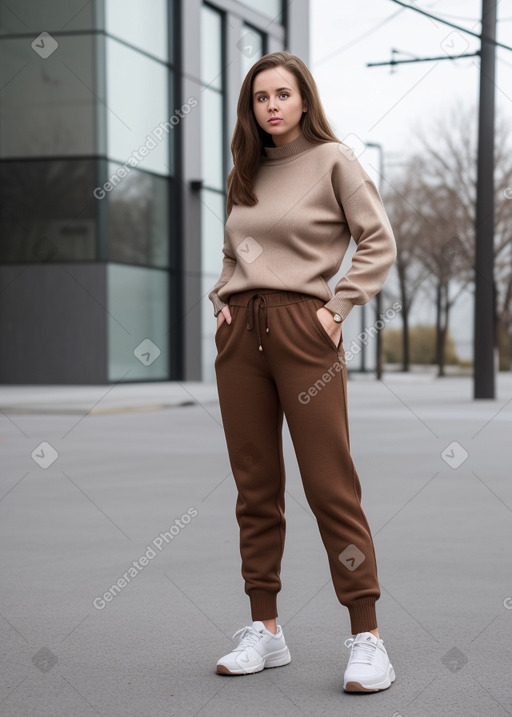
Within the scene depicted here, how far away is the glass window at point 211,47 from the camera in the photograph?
1166 inches

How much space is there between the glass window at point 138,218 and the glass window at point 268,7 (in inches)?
269

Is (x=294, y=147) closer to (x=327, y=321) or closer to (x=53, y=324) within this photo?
(x=327, y=321)

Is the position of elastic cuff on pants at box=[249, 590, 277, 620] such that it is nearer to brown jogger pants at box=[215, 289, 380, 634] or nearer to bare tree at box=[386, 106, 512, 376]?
brown jogger pants at box=[215, 289, 380, 634]

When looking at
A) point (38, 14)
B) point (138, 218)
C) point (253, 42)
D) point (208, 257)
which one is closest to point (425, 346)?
point (253, 42)

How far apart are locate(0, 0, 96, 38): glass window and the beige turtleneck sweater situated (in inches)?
910

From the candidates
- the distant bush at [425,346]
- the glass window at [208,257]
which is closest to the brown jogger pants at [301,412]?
the glass window at [208,257]

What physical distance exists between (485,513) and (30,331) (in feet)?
66.8

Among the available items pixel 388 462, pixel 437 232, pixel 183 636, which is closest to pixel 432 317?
pixel 437 232

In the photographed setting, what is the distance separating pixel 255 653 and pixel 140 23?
82.1ft

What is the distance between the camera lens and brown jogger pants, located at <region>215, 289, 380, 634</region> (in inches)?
134

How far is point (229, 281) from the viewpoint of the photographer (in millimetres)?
3539

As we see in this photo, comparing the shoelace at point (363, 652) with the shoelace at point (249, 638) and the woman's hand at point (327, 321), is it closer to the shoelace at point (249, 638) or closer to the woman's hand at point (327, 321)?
the shoelace at point (249, 638)

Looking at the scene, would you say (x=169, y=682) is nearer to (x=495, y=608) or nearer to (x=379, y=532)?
(x=495, y=608)

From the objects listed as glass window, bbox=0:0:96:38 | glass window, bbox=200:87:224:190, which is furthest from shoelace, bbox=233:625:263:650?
glass window, bbox=200:87:224:190
